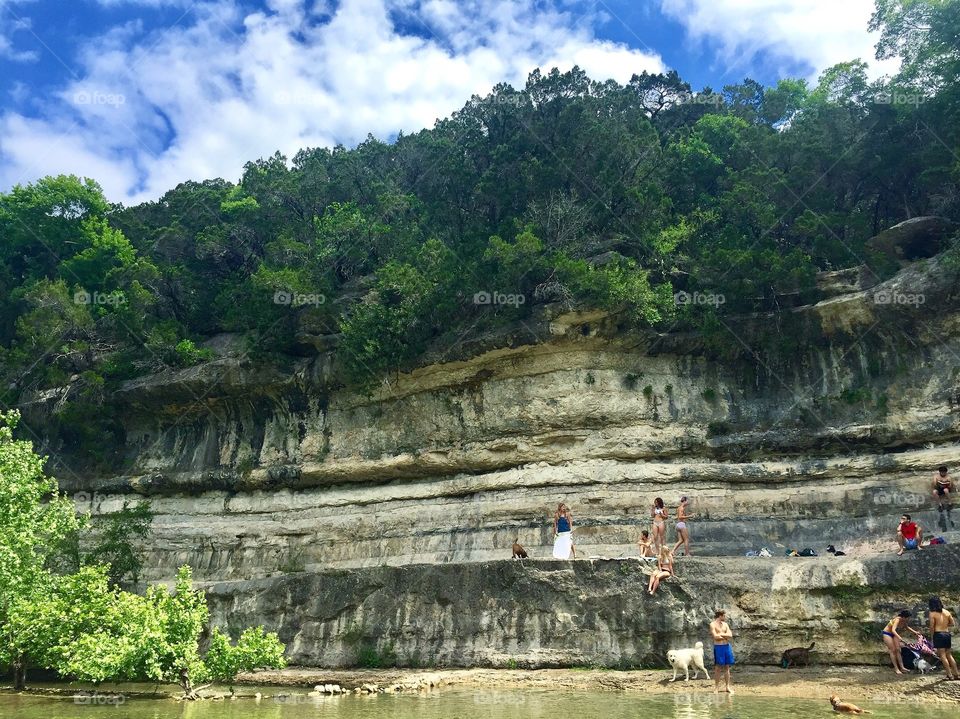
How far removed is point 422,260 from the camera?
28.5 meters

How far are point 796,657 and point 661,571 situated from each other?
3.10 metres

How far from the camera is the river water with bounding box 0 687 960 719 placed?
12.3m

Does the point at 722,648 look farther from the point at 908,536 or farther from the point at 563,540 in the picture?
the point at 908,536

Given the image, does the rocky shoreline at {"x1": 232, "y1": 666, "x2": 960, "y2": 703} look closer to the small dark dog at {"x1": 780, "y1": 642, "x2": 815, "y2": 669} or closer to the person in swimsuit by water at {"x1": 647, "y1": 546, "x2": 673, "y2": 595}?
the small dark dog at {"x1": 780, "y1": 642, "x2": 815, "y2": 669}

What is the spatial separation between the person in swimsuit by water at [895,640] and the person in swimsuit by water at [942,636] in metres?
0.60

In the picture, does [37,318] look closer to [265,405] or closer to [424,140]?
[265,405]

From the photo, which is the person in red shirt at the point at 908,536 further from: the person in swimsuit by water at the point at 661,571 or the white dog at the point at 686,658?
the white dog at the point at 686,658

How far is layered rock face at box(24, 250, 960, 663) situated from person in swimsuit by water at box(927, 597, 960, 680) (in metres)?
7.35

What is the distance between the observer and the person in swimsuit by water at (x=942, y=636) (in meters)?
13.9

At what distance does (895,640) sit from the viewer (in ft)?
48.9

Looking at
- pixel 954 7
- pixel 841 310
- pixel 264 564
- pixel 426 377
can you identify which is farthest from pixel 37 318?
pixel 954 7

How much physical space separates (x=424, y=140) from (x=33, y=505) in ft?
85.4

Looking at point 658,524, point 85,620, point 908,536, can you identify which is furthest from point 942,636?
point 85,620

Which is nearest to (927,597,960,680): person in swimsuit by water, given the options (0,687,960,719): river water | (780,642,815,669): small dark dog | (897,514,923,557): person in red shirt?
(0,687,960,719): river water
